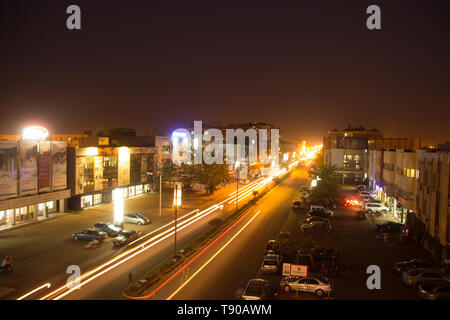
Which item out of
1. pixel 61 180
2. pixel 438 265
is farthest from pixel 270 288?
pixel 61 180

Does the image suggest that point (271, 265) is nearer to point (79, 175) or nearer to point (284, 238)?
point (284, 238)

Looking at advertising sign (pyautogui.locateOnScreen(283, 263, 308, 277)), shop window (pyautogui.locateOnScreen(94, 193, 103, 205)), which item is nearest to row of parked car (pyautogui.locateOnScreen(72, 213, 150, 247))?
shop window (pyautogui.locateOnScreen(94, 193, 103, 205))

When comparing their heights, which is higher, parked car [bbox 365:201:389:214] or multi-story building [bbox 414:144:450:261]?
multi-story building [bbox 414:144:450:261]

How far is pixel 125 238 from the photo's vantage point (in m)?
20.5

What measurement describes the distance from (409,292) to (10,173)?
23.9 m

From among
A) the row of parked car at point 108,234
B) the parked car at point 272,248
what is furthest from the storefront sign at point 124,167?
the parked car at point 272,248

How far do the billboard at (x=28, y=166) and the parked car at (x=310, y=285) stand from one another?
62.9 ft

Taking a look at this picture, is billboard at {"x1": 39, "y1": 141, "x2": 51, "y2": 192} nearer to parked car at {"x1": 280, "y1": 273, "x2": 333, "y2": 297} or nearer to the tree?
parked car at {"x1": 280, "y1": 273, "x2": 333, "y2": 297}

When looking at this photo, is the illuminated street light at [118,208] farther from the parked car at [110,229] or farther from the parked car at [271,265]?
the parked car at [271,265]

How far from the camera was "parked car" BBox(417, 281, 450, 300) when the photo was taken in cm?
1349

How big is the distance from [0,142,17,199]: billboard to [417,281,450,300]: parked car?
79.0 feet

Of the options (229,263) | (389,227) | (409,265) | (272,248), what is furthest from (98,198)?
(409,265)

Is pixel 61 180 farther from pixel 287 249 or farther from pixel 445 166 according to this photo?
pixel 445 166

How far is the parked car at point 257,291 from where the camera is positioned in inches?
507
